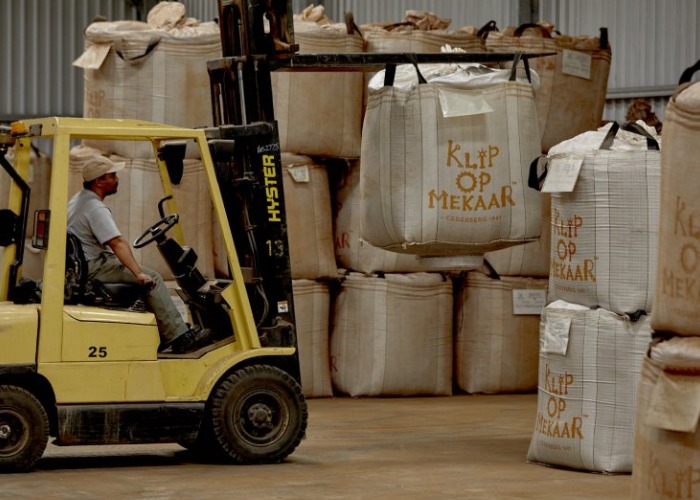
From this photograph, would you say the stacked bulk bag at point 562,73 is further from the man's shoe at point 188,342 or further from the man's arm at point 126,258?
the man's arm at point 126,258

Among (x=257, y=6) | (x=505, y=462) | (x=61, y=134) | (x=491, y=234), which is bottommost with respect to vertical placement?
(x=505, y=462)

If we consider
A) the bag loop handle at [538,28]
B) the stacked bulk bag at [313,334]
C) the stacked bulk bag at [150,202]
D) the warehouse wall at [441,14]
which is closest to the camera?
the stacked bulk bag at [150,202]

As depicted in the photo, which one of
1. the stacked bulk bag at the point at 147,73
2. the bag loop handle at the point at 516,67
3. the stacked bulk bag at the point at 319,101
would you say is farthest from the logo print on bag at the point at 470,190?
the stacked bulk bag at the point at 147,73

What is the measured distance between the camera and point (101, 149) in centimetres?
992

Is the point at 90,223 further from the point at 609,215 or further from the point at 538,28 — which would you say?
the point at 538,28

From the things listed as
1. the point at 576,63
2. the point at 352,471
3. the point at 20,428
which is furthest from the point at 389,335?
the point at 20,428

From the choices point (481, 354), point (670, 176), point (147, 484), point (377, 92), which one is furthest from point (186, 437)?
point (481, 354)

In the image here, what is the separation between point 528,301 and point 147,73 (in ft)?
10.6

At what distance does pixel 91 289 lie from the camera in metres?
6.76

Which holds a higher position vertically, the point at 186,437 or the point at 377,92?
the point at 377,92

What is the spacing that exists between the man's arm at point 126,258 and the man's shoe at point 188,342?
306mm

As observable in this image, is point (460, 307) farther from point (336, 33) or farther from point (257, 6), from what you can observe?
point (257, 6)

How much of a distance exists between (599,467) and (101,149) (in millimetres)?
4609

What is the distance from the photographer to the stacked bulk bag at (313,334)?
33.6 feet
